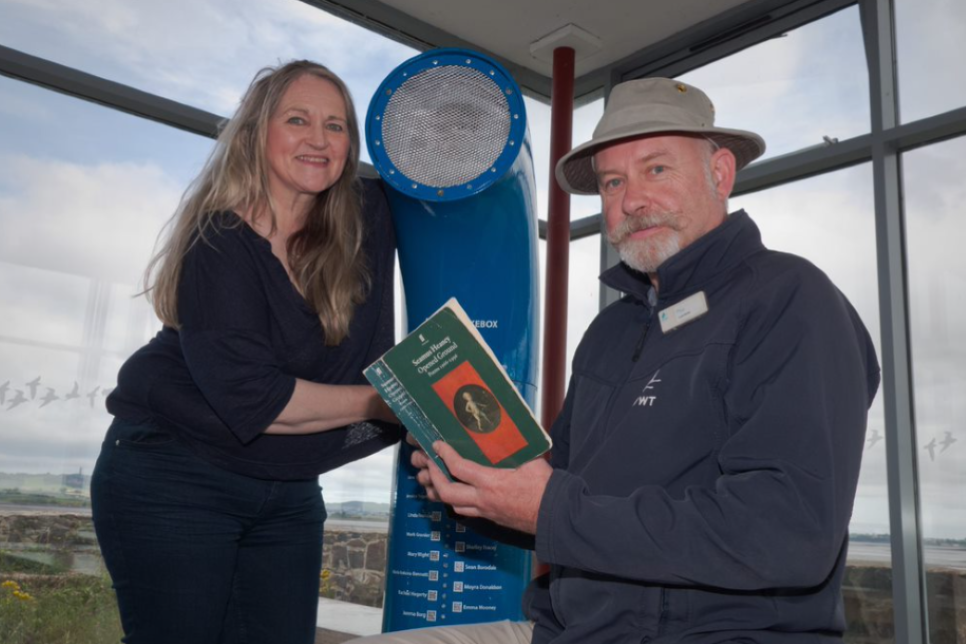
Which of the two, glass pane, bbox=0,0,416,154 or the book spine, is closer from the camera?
the book spine

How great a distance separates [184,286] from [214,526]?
45cm

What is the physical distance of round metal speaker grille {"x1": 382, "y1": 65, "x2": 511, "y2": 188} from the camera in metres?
1.93

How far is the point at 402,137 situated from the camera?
1934mm

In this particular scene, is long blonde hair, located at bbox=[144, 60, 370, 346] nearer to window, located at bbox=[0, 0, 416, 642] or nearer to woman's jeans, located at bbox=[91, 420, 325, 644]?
woman's jeans, located at bbox=[91, 420, 325, 644]

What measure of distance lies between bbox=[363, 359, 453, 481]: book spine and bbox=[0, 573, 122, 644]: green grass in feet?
9.03

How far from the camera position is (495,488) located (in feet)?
4.22

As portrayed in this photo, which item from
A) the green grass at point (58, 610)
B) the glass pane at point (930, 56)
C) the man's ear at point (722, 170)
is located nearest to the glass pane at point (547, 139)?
the glass pane at point (930, 56)

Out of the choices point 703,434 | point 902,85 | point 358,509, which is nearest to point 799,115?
point 902,85

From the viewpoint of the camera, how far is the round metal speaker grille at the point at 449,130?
1.93 m

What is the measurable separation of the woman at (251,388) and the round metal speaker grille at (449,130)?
10 cm

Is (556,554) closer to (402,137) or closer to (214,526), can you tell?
(214,526)

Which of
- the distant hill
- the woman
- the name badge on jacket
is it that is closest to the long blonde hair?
the woman

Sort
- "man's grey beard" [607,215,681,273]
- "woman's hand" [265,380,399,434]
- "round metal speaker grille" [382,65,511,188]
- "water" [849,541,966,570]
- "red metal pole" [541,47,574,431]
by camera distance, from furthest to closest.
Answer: "red metal pole" [541,47,574,431]
"water" [849,541,966,570]
"round metal speaker grille" [382,65,511,188]
"woman's hand" [265,380,399,434]
"man's grey beard" [607,215,681,273]

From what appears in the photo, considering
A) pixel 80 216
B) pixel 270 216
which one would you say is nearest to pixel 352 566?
pixel 80 216
